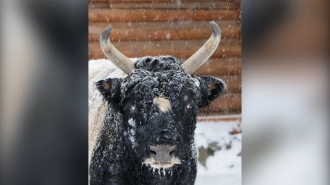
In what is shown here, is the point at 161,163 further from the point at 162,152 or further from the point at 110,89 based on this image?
the point at 110,89

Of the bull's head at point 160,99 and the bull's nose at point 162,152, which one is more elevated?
the bull's head at point 160,99

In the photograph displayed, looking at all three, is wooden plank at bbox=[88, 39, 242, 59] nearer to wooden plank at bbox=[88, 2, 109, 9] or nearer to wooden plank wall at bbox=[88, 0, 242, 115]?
wooden plank wall at bbox=[88, 0, 242, 115]

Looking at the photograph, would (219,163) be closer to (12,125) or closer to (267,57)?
(267,57)

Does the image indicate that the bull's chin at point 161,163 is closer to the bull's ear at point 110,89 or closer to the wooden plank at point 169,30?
the bull's ear at point 110,89

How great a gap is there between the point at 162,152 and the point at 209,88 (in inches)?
15.3

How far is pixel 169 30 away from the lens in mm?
1944

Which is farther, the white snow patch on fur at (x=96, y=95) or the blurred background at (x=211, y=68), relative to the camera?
the white snow patch on fur at (x=96, y=95)

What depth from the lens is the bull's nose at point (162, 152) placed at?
176 centimetres

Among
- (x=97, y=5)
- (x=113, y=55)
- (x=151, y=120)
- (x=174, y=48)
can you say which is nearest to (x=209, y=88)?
(x=174, y=48)

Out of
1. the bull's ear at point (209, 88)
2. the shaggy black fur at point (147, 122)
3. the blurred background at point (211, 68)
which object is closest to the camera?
the blurred background at point (211, 68)

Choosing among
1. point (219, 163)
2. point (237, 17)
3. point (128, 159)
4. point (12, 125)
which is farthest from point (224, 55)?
point (12, 125)

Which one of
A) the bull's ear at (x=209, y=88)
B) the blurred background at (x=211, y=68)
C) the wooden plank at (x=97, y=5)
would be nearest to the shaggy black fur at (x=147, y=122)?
the bull's ear at (x=209, y=88)

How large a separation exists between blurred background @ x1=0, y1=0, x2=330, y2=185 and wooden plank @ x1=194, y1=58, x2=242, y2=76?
0.8 inches

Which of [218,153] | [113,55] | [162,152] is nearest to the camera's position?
[162,152]
